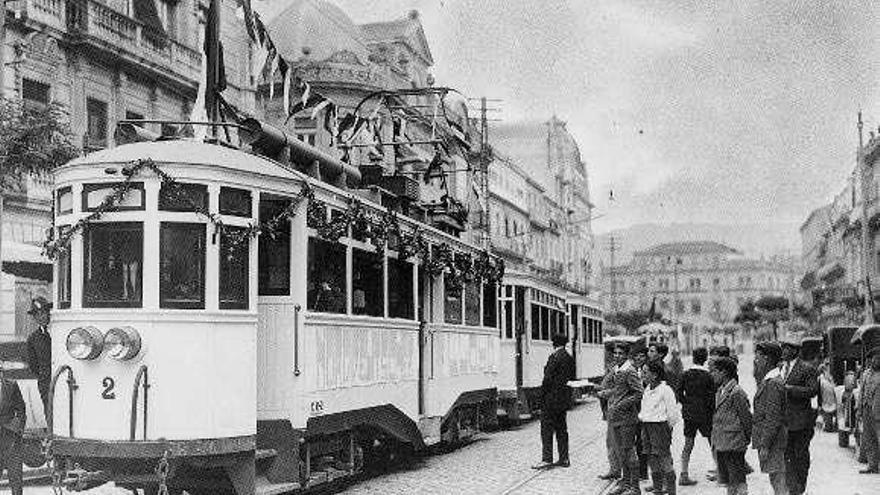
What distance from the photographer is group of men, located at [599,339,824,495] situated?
9734mm

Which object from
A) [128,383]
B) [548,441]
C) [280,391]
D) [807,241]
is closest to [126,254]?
[128,383]

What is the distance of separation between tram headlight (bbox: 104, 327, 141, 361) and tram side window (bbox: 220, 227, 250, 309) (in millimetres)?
770

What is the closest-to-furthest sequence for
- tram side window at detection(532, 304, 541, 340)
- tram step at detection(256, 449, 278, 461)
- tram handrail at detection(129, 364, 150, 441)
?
tram handrail at detection(129, 364, 150, 441) → tram step at detection(256, 449, 278, 461) → tram side window at detection(532, 304, 541, 340)

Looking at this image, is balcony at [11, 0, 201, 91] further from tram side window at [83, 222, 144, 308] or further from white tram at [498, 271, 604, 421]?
tram side window at [83, 222, 144, 308]

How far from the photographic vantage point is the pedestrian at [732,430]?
31.8 ft

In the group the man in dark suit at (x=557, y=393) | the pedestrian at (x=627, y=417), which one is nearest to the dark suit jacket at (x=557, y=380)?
the man in dark suit at (x=557, y=393)

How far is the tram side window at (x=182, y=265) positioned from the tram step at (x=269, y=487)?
1.61 m

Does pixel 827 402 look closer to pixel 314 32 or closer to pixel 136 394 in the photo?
pixel 136 394

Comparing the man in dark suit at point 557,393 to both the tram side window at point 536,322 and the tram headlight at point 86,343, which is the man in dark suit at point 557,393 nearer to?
the tram headlight at point 86,343

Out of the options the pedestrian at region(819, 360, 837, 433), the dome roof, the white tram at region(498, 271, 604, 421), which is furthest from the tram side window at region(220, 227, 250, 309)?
the dome roof

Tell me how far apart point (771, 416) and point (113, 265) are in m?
5.78

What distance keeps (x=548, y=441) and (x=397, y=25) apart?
35.7 metres

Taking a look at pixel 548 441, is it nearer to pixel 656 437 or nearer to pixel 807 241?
pixel 656 437

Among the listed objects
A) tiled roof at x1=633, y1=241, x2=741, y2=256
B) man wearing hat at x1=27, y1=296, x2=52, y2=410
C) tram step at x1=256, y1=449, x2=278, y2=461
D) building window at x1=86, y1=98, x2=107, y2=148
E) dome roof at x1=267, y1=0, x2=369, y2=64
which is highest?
dome roof at x1=267, y1=0, x2=369, y2=64
